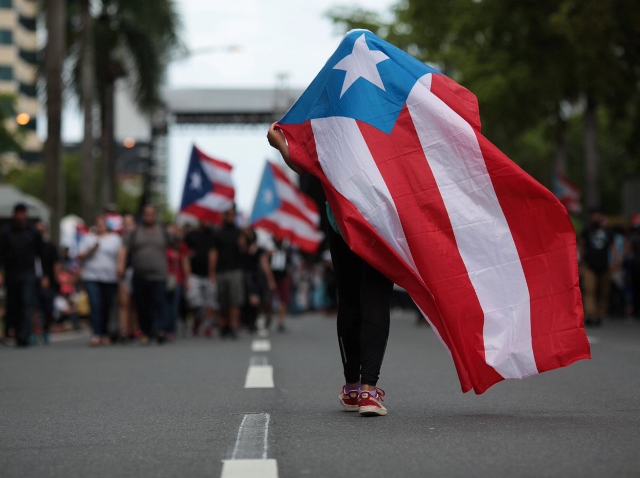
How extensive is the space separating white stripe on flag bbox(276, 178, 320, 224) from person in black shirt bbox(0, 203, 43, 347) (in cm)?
685

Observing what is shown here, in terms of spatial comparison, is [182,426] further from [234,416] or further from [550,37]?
[550,37]

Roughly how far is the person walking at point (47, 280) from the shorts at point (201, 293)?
2239 mm

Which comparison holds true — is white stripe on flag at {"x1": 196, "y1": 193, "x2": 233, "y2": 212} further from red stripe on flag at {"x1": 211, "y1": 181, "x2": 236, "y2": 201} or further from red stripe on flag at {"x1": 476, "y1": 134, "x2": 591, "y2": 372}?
red stripe on flag at {"x1": 476, "y1": 134, "x2": 591, "y2": 372}

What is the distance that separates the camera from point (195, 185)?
22172 mm

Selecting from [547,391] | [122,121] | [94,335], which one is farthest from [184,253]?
[122,121]

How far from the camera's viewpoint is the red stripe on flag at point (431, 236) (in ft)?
24.2

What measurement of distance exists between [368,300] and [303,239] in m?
16.1

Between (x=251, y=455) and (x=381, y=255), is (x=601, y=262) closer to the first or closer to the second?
(x=381, y=255)

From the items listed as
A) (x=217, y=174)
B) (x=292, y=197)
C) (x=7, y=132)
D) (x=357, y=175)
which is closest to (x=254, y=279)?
(x=217, y=174)

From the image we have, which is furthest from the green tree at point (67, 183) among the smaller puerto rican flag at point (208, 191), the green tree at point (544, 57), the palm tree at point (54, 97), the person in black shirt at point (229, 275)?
the person in black shirt at point (229, 275)

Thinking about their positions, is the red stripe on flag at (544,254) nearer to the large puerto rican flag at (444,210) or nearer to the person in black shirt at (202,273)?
the large puerto rican flag at (444,210)

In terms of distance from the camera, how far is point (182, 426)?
282 inches

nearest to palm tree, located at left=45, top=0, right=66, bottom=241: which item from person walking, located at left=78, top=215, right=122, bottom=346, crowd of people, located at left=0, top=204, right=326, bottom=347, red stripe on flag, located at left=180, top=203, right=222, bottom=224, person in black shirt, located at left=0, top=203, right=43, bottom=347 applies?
crowd of people, located at left=0, top=204, right=326, bottom=347

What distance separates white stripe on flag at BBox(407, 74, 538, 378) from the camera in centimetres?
747
